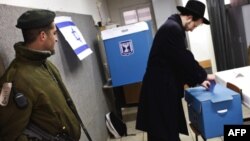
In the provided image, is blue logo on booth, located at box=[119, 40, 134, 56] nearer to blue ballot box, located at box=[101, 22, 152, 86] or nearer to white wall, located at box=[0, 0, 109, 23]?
blue ballot box, located at box=[101, 22, 152, 86]

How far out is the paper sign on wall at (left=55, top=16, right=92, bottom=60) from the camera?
2.25 m

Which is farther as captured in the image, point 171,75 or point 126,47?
point 126,47

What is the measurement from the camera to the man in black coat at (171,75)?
2.05 m

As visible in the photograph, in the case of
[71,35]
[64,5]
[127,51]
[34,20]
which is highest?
[64,5]

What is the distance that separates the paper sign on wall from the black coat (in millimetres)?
678

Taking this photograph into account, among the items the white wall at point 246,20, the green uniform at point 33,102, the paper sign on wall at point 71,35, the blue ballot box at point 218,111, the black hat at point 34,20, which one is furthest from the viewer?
the white wall at point 246,20

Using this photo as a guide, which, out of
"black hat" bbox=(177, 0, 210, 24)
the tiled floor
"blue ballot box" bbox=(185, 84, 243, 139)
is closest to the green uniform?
"blue ballot box" bbox=(185, 84, 243, 139)

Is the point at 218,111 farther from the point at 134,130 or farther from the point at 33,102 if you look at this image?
the point at 134,130

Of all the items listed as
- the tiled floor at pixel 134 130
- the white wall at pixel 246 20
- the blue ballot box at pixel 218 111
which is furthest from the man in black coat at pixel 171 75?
the white wall at pixel 246 20

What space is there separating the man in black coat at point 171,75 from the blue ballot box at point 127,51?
44.3 inches

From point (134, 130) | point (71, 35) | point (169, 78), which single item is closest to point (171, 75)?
point (169, 78)

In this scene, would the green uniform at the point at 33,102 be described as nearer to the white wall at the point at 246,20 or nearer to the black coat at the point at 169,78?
the black coat at the point at 169,78

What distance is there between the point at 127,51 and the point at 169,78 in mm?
1285

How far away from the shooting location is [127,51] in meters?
3.33
